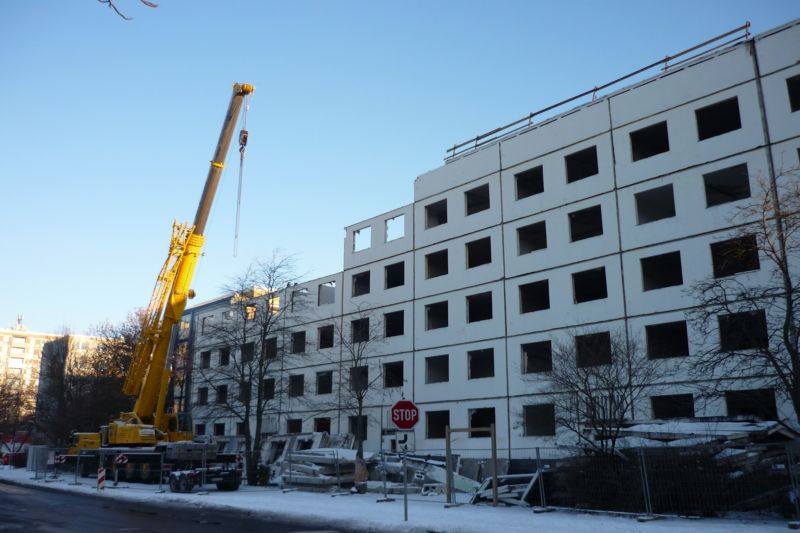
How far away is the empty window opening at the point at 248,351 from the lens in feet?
129

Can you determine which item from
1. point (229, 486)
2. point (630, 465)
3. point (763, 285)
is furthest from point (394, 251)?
point (630, 465)

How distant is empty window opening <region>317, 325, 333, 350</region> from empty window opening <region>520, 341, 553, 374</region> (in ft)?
51.0

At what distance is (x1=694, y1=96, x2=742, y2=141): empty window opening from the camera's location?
30.6m

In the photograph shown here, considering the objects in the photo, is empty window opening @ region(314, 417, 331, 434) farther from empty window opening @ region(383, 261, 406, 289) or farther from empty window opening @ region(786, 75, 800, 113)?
empty window opening @ region(786, 75, 800, 113)

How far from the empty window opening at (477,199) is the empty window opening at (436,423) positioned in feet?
38.4

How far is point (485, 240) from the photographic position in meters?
39.6


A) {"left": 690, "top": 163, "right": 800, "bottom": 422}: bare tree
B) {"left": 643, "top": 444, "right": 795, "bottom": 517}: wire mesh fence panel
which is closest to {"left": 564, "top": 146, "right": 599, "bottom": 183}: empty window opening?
{"left": 690, "top": 163, "right": 800, "bottom": 422}: bare tree

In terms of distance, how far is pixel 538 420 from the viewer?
1437 inches

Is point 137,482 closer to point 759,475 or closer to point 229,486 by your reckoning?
point 229,486

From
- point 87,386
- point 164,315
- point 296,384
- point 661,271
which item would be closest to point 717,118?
point 661,271

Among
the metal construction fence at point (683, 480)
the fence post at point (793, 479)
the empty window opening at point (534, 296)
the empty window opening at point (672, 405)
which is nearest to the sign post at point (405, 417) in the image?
the metal construction fence at point (683, 480)

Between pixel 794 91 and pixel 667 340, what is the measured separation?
12216mm

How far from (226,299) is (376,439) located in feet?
73.9

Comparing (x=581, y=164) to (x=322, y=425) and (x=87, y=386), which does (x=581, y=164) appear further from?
(x=87, y=386)
